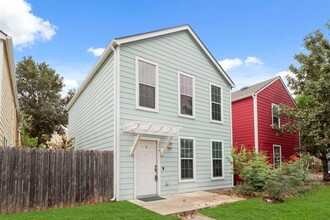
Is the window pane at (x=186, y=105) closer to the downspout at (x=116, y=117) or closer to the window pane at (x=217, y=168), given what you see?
the window pane at (x=217, y=168)

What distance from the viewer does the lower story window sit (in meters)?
12.3

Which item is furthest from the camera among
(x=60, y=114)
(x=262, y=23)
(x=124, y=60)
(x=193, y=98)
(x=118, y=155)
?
(x=60, y=114)

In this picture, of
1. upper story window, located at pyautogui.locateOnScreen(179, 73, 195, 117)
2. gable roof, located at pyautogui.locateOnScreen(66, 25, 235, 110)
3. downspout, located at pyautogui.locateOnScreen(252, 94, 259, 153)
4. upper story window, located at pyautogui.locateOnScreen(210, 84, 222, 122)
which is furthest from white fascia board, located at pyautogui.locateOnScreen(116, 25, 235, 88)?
downspout, located at pyautogui.locateOnScreen(252, 94, 259, 153)

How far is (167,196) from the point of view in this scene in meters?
9.66

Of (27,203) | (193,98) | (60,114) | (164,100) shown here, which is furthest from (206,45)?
(60,114)

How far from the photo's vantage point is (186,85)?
11.7 metres

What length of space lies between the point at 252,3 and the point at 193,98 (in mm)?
6408

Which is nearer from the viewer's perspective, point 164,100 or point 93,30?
point 164,100

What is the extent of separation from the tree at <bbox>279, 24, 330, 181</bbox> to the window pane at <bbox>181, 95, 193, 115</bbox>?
6.83 meters

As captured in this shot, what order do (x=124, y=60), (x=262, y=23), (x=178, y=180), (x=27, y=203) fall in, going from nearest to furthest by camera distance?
1. (x=27, y=203)
2. (x=124, y=60)
3. (x=178, y=180)
4. (x=262, y=23)

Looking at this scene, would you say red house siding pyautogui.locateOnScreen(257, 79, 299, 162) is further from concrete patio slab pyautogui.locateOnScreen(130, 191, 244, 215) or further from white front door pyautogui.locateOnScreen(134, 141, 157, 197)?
white front door pyautogui.locateOnScreen(134, 141, 157, 197)

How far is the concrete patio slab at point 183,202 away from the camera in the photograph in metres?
7.52

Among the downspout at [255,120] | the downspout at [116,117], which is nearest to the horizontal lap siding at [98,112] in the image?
the downspout at [116,117]

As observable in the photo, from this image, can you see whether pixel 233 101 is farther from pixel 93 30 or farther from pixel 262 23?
pixel 93 30
